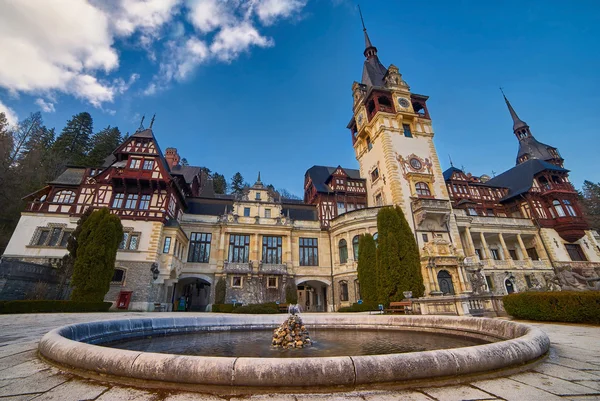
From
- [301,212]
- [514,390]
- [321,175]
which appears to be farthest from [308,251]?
[514,390]

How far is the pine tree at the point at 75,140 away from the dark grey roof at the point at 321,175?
33162mm

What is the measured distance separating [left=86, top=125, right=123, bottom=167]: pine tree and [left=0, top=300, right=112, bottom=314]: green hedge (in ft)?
95.7

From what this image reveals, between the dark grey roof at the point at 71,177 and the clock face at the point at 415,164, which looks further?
the clock face at the point at 415,164

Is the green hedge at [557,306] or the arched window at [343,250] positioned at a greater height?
the arched window at [343,250]

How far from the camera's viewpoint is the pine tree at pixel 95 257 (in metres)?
17.2

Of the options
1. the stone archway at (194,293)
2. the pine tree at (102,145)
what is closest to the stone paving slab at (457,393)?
the stone archway at (194,293)

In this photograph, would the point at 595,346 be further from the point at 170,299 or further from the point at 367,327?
the point at 170,299

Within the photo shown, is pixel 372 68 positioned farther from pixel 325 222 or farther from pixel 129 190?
pixel 129 190

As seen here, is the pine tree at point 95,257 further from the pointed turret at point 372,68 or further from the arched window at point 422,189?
the pointed turret at point 372,68

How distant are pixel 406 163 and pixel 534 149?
29251 millimetres

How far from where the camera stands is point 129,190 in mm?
23703

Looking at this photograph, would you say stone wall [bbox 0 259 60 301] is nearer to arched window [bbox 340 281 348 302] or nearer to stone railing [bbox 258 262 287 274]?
stone railing [bbox 258 262 287 274]

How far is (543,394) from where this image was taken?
Result: 2639 millimetres

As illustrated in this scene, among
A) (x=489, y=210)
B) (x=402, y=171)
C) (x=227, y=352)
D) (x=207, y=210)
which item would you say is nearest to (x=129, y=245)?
(x=207, y=210)
